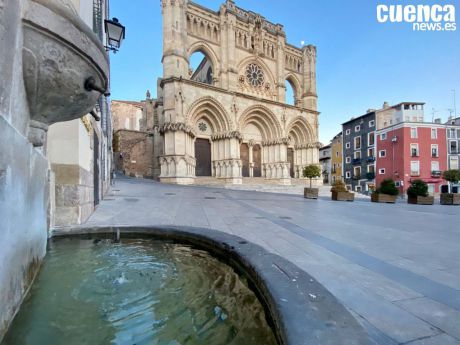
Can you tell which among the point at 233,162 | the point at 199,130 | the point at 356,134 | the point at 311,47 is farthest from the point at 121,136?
the point at 356,134

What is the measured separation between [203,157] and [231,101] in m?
6.30

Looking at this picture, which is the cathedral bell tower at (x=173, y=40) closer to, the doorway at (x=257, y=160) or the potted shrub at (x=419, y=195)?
the doorway at (x=257, y=160)

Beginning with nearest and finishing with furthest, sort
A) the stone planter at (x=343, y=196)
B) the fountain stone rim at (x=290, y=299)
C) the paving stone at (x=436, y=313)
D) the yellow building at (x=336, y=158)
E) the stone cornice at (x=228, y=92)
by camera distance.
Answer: the fountain stone rim at (x=290, y=299) < the paving stone at (x=436, y=313) < the stone planter at (x=343, y=196) < the stone cornice at (x=228, y=92) < the yellow building at (x=336, y=158)

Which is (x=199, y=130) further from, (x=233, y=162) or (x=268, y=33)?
(x=268, y=33)

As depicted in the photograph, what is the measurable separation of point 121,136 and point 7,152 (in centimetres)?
2938

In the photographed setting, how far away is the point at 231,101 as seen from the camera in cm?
2388

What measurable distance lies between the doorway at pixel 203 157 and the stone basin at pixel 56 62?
72.8ft

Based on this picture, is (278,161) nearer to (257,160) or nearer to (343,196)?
(257,160)

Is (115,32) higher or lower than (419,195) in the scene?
higher

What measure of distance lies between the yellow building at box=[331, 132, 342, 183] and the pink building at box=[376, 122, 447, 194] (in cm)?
1094

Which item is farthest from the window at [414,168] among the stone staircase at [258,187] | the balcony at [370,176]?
the stone staircase at [258,187]

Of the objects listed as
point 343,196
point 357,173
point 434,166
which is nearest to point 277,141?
point 343,196

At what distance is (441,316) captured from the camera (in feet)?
5.37

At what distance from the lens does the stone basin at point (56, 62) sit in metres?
1.76
